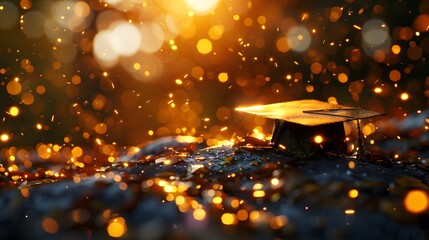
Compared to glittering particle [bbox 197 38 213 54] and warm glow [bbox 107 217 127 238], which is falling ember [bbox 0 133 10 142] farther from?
warm glow [bbox 107 217 127 238]

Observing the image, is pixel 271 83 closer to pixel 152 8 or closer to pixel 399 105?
pixel 399 105

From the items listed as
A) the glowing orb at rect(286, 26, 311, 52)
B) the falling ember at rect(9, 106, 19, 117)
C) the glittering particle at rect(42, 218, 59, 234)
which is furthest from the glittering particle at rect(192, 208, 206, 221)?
the falling ember at rect(9, 106, 19, 117)

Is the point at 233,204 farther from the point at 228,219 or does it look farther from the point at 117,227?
the point at 117,227

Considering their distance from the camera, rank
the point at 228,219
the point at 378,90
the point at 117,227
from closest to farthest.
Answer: the point at 117,227 → the point at 228,219 → the point at 378,90

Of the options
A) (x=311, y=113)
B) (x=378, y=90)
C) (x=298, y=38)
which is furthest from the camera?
(x=298, y=38)

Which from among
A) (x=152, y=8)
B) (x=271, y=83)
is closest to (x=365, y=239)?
(x=271, y=83)

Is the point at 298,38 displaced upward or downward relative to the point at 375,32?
upward

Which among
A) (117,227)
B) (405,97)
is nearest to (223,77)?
(405,97)

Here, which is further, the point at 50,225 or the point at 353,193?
the point at 353,193
